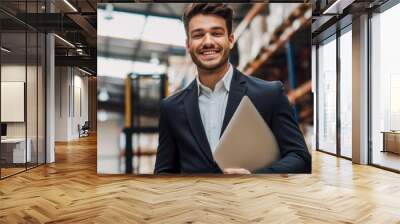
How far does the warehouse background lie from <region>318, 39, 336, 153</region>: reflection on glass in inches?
190

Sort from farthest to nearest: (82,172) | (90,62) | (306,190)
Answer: (90,62)
(82,172)
(306,190)

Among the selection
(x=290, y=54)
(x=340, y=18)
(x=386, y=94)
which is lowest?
(x=386, y=94)

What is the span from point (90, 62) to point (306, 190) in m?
9.83

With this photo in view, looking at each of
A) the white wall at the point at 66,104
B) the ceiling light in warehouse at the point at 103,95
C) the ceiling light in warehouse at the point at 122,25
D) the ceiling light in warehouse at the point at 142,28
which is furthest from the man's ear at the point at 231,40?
the white wall at the point at 66,104

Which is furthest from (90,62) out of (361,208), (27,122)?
(361,208)

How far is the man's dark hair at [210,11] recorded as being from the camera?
5855mm

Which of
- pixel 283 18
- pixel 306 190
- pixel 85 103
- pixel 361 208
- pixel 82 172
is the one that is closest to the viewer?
pixel 361 208

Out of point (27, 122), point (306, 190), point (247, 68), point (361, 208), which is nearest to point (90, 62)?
point (27, 122)

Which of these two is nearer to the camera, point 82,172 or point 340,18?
point 82,172

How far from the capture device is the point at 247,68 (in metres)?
5.96

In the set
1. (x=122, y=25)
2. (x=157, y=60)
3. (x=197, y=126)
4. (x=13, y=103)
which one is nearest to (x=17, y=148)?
(x=13, y=103)

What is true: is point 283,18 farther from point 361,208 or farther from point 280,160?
point 361,208

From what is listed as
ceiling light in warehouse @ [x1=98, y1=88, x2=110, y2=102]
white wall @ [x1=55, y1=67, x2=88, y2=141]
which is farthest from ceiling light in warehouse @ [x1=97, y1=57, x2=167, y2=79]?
white wall @ [x1=55, y1=67, x2=88, y2=141]

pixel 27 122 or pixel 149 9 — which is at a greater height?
pixel 149 9
